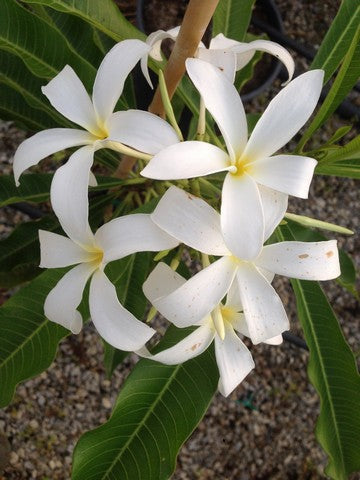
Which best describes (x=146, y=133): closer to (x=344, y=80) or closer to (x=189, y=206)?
(x=189, y=206)

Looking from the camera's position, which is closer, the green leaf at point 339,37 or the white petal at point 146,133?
the white petal at point 146,133

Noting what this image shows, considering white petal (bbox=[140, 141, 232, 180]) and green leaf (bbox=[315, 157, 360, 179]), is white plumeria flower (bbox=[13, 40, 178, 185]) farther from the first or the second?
green leaf (bbox=[315, 157, 360, 179])

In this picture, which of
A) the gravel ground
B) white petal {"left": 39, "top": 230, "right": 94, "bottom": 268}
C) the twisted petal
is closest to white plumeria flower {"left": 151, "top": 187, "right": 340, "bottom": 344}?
Result: white petal {"left": 39, "top": 230, "right": 94, "bottom": 268}

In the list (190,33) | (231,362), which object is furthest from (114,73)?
(231,362)

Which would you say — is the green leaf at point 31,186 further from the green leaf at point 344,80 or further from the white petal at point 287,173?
the white petal at point 287,173

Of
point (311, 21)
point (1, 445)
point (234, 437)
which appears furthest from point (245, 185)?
point (311, 21)

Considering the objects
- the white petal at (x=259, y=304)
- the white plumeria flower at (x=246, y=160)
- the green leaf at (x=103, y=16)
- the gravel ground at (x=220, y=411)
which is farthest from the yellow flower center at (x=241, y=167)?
the gravel ground at (x=220, y=411)

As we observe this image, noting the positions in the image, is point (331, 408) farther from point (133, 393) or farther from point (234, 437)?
point (234, 437)

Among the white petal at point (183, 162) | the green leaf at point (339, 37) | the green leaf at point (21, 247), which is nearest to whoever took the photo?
the white petal at point (183, 162)
